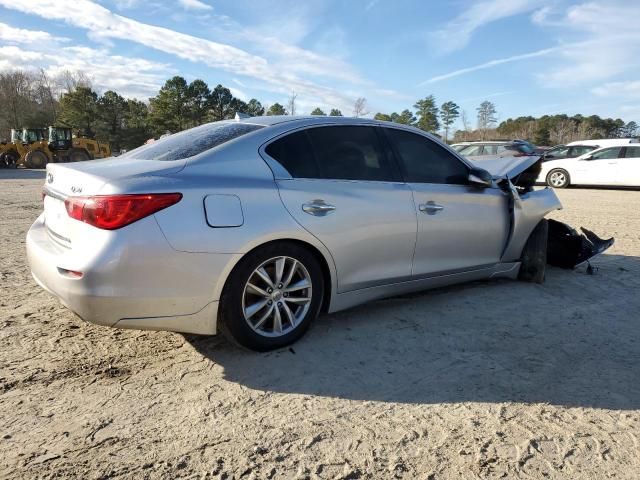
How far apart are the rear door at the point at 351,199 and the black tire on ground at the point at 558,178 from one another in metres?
14.9

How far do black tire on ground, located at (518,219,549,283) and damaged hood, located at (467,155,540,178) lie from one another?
1.93 ft

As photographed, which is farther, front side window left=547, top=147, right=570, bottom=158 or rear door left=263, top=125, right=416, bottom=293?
front side window left=547, top=147, right=570, bottom=158

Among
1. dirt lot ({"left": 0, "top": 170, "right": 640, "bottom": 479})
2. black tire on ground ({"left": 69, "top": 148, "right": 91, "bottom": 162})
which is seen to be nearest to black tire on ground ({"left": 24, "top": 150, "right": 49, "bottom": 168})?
black tire on ground ({"left": 69, "top": 148, "right": 91, "bottom": 162})

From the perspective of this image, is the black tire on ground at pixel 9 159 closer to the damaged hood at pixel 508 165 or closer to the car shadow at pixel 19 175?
the car shadow at pixel 19 175

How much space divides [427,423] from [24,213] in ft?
30.7

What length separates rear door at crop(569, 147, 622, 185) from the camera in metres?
15.4

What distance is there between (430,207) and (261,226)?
5.09ft

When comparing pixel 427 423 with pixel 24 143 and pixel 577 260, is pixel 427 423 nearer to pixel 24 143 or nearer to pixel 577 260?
pixel 577 260

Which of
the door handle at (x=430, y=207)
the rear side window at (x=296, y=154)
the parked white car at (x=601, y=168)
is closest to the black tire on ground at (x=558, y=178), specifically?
the parked white car at (x=601, y=168)

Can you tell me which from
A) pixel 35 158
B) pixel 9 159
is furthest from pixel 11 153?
pixel 35 158

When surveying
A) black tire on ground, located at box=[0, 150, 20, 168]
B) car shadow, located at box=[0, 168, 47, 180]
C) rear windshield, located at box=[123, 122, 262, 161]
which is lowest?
car shadow, located at box=[0, 168, 47, 180]

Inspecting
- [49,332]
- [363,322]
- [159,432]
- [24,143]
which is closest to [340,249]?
[363,322]

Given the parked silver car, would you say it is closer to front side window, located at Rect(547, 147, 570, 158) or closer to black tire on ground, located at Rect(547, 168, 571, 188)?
black tire on ground, located at Rect(547, 168, 571, 188)

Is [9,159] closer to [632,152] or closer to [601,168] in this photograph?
[601,168]
